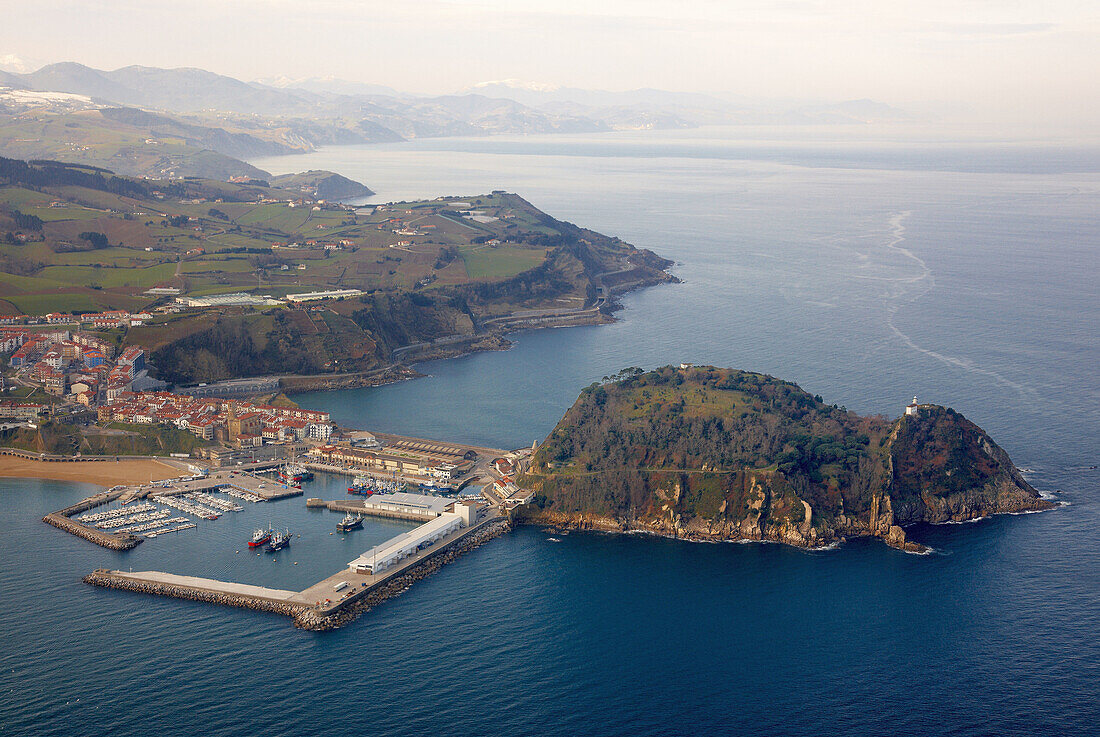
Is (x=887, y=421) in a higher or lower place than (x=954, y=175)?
lower

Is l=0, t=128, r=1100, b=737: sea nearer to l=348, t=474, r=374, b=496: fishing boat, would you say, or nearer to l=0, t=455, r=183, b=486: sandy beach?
l=348, t=474, r=374, b=496: fishing boat

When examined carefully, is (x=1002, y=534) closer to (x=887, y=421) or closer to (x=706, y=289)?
(x=887, y=421)

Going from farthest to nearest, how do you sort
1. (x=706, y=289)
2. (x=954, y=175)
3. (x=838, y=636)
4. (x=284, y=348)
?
(x=954, y=175) → (x=706, y=289) → (x=284, y=348) → (x=838, y=636)

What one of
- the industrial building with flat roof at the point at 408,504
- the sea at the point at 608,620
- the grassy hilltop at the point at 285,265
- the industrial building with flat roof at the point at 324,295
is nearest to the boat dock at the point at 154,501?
the sea at the point at 608,620

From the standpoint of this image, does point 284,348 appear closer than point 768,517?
No

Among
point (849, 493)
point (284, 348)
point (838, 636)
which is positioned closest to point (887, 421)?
point (849, 493)

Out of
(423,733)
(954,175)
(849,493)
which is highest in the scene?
(954,175)
